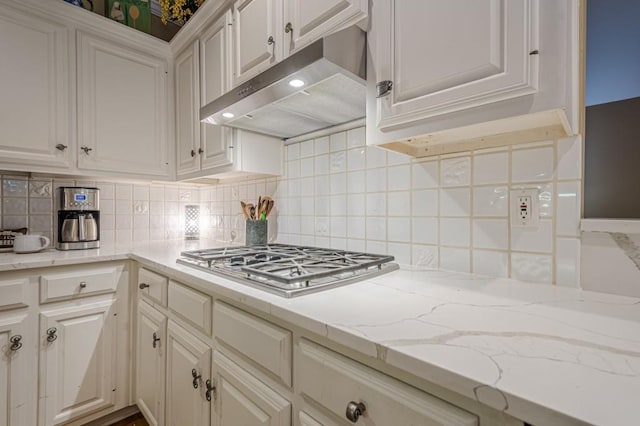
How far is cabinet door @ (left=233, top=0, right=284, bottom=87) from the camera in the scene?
1.13 metres

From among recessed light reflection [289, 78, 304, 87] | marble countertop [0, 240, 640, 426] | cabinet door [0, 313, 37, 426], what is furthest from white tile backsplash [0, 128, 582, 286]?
cabinet door [0, 313, 37, 426]

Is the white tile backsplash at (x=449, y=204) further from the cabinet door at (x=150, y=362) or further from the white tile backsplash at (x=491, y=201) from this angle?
the cabinet door at (x=150, y=362)

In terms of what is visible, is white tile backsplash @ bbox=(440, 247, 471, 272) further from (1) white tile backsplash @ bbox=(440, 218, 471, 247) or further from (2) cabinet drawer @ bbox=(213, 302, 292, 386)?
(2) cabinet drawer @ bbox=(213, 302, 292, 386)

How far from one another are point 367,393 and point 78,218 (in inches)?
73.6

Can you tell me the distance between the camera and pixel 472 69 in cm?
65

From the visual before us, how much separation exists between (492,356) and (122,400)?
73.2 inches

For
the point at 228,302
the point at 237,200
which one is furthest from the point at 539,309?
the point at 237,200

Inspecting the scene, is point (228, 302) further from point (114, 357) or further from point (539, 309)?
point (114, 357)

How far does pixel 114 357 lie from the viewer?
59.1 inches

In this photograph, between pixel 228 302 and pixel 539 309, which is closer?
pixel 539 309

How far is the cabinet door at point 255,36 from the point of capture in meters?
1.13

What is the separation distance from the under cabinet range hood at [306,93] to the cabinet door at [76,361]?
1133 millimetres

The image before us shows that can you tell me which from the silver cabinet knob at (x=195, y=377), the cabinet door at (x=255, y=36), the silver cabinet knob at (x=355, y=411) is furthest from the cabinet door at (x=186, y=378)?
the cabinet door at (x=255, y=36)

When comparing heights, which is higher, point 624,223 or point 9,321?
point 624,223
